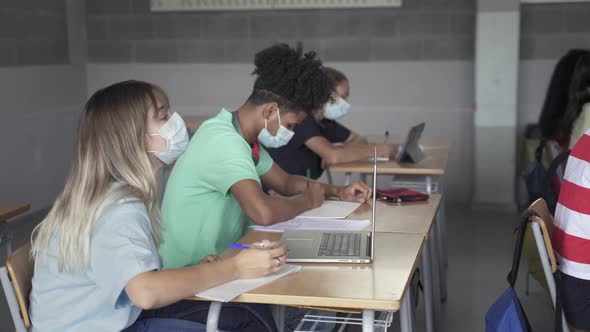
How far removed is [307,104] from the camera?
2.56 meters

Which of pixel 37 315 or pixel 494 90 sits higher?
pixel 494 90

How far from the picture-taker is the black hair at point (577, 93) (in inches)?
154

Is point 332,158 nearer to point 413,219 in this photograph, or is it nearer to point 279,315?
point 413,219

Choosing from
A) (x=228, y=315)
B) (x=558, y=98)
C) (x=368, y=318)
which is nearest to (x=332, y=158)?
(x=558, y=98)

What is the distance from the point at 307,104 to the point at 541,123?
228 centimetres

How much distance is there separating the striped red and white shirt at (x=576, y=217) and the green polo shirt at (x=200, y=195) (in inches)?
37.8

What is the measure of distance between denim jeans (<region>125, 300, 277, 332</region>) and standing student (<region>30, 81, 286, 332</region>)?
0.21m

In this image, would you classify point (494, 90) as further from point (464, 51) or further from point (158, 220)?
point (158, 220)

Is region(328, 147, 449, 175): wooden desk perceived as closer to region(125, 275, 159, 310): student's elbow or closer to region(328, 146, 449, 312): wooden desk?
region(328, 146, 449, 312): wooden desk

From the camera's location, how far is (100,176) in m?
1.70

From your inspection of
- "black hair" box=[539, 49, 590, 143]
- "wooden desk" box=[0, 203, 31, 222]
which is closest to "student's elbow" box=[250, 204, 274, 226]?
Result: "wooden desk" box=[0, 203, 31, 222]

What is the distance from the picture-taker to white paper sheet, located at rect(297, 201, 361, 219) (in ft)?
8.32

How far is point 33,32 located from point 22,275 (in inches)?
167

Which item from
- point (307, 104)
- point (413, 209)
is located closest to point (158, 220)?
point (307, 104)
